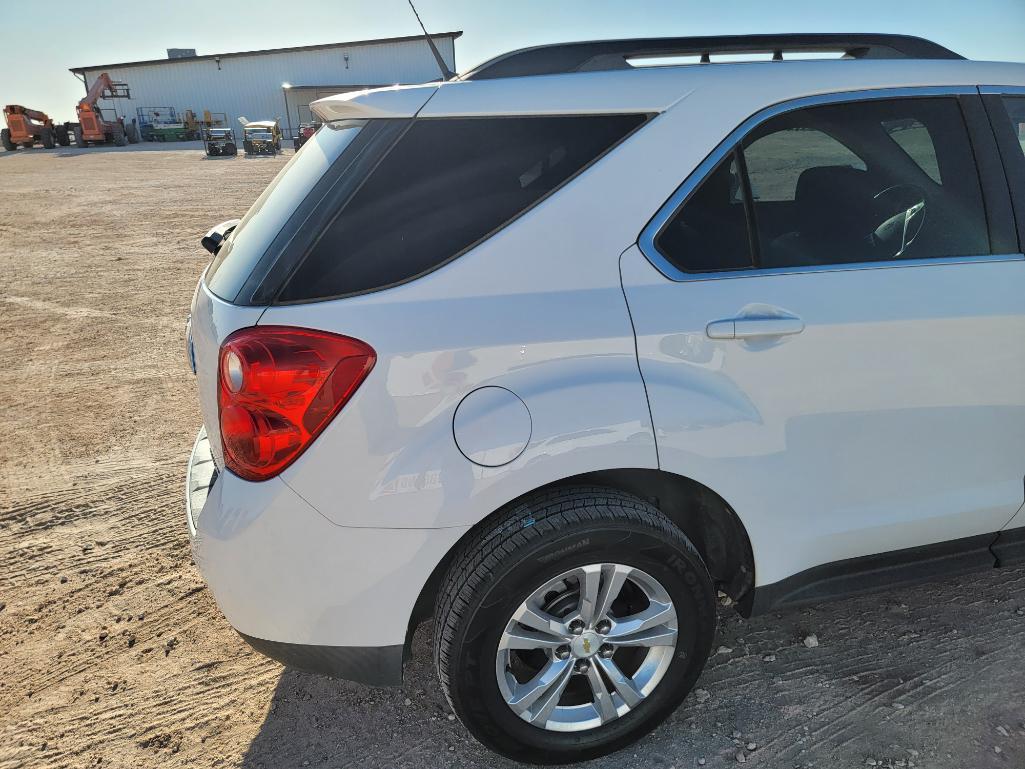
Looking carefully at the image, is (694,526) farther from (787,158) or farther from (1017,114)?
(1017,114)

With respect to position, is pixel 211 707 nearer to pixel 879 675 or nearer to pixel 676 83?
pixel 879 675

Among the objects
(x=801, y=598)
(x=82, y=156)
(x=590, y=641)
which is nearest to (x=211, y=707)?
(x=590, y=641)

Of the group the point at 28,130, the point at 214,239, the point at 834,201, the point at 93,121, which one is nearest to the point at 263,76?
the point at 93,121

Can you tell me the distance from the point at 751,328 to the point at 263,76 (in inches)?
2275

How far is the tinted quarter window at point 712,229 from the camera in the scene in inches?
77.2

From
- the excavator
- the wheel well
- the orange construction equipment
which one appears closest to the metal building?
the excavator

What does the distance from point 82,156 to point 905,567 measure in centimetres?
3553

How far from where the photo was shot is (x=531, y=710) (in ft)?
6.84

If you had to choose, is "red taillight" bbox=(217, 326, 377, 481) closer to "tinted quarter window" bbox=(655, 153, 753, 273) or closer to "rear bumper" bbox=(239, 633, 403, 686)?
"rear bumper" bbox=(239, 633, 403, 686)

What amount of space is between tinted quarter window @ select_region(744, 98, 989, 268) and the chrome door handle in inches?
7.7

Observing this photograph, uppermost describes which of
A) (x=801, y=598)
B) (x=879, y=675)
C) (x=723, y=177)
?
(x=723, y=177)

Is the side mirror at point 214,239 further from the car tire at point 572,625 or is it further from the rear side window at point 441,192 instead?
the car tire at point 572,625

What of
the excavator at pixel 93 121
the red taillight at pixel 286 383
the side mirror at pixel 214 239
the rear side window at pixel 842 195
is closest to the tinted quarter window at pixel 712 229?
the rear side window at pixel 842 195

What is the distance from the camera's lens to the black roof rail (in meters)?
2.10
